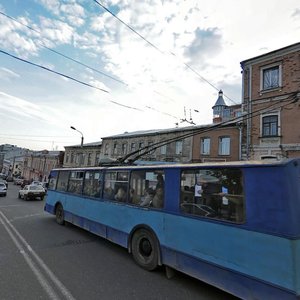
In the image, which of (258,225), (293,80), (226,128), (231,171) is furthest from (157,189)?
(226,128)

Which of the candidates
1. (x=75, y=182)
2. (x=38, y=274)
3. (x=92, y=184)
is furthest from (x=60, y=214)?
(x=38, y=274)

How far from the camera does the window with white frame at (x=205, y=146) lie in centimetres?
2624

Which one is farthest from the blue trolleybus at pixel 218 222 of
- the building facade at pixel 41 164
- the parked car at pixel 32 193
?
the building facade at pixel 41 164

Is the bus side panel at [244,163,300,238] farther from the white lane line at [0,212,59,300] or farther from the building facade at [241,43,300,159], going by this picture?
the building facade at [241,43,300,159]

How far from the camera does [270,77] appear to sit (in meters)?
20.9

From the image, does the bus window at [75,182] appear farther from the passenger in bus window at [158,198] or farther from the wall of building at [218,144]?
the wall of building at [218,144]

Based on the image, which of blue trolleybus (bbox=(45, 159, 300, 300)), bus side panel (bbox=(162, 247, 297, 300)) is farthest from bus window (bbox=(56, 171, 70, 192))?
bus side panel (bbox=(162, 247, 297, 300))

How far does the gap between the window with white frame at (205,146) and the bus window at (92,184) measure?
18.7 meters

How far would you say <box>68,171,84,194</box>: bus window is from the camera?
9622mm

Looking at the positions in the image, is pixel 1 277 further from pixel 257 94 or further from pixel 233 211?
pixel 257 94

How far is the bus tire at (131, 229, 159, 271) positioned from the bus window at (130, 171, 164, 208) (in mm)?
711

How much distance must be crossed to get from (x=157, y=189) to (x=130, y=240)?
1.58m

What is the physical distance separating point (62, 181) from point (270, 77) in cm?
1797

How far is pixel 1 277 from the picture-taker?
5145 mm
